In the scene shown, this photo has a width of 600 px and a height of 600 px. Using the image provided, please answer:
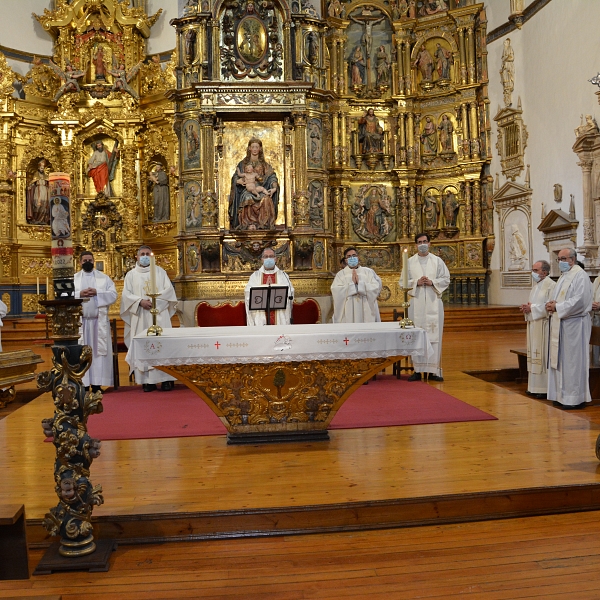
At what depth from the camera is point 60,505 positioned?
3.86 m

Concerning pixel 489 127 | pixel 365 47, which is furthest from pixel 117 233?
pixel 489 127

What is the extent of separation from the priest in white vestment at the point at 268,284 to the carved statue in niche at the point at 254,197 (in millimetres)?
7654

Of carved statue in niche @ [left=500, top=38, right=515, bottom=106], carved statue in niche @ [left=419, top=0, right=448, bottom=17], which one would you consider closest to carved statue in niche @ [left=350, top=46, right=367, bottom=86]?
carved statue in niche @ [left=419, top=0, right=448, bottom=17]

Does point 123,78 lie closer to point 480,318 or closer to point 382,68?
point 382,68

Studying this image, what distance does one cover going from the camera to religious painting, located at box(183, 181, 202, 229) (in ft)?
52.9

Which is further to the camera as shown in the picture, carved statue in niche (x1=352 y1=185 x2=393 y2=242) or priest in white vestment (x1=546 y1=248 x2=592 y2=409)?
carved statue in niche (x1=352 y1=185 x2=393 y2=242)

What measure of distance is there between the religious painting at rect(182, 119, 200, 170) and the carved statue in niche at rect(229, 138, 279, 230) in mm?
1013

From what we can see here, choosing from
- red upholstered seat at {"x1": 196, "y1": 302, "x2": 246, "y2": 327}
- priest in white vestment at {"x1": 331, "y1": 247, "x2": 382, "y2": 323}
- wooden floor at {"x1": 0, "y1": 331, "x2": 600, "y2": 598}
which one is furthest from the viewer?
red upholstered seat at {"x1": 196, "y1": 302, "x2": 246, "y2": 327}

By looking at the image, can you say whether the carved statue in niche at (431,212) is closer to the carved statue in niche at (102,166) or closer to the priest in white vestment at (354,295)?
the carved statue in niche at (102,166)

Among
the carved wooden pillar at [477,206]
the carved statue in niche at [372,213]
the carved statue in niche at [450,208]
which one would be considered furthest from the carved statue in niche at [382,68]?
the carved wooden pillar at [477,206]

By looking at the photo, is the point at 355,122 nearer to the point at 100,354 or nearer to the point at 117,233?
the point at 117,233

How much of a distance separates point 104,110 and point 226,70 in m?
4.97

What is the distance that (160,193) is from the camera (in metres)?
19.5

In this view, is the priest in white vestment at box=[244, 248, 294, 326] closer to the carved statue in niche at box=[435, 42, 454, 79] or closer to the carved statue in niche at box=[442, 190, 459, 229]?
the carved statue in niche at box=[442, 190, 459, 229]
